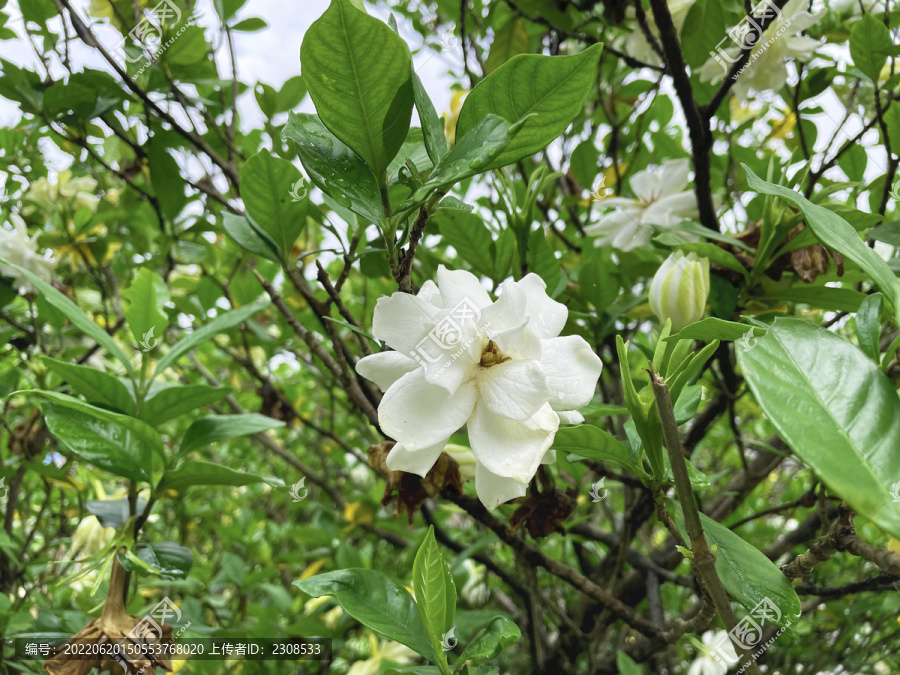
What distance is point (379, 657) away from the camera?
1.14m

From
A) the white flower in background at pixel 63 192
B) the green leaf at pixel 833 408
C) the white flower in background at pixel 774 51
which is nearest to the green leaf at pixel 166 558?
the green leaf at pixel 833 408

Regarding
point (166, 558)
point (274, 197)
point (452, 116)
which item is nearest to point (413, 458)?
point (274, 197)

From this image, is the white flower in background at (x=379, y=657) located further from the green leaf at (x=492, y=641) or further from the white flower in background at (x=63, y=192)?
the white flower in background at (x=63, y=192)

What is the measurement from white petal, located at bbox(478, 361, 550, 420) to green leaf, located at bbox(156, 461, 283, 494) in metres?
0.36

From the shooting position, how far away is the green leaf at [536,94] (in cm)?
49

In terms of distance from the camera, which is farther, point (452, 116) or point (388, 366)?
point (452, 116)

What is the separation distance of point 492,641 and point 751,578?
0.77 ft

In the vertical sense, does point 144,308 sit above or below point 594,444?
above

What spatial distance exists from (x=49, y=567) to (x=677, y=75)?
1974 millimetres

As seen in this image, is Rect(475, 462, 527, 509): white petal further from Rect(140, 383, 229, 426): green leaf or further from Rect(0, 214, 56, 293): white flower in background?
Rect(0, 214, 56, 293): white flower in background

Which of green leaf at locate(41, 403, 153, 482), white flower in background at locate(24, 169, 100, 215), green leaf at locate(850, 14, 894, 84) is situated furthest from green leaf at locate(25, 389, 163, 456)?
green leaf at locate(850, 14, 894, 84)

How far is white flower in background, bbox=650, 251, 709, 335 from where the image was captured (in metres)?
0.69

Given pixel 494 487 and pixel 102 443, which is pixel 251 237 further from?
pixel 494 487

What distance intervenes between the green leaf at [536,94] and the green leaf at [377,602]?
44cm
